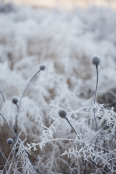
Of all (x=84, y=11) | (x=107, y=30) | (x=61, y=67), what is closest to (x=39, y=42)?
(x=61, y=67)

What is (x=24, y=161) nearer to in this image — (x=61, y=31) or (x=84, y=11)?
(x=61, y=31)

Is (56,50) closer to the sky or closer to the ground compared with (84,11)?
closer to the ground

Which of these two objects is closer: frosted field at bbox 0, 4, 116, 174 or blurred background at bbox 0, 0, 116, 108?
frosted field at bbox 0, 4, 116, 174

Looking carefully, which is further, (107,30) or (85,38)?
(107,30)

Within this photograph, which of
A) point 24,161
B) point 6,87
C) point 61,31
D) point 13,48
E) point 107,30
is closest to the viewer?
point 24,161

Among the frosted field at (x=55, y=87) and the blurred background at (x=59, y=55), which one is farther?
the blurred background at (x=59, y=55)

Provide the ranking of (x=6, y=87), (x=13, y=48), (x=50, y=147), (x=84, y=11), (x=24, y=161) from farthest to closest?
(x=84, y=11) → (x=13, y=48) → (x=6, y=87) → (x=50, y=147) → (x=24, y=161)

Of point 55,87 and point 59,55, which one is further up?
point 59,55

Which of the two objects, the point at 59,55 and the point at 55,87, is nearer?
the point at 55,87
